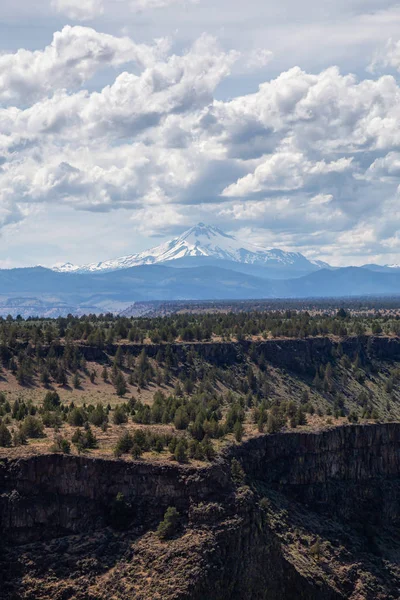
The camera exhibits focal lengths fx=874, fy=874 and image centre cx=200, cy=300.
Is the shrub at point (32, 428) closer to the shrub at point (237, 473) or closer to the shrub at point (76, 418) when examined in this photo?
the shrub at point (76, 418)

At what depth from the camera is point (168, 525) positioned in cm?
8106

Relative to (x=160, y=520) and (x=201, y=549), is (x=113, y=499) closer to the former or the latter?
(x=160, y=520)

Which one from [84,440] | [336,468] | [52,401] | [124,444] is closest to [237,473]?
[124,444]

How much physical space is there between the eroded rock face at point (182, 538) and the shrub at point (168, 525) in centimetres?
79

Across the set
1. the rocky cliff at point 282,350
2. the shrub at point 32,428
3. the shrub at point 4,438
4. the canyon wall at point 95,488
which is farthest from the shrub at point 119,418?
the rocky cliff at point 282,350

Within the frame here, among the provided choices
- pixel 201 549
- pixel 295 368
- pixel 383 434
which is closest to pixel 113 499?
pixel 201 549

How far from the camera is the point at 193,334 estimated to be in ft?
612

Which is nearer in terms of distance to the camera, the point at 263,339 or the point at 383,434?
the point at 383,434

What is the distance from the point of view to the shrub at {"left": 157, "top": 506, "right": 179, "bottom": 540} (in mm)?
81188

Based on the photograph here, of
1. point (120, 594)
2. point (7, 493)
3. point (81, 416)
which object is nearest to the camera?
point (120, 594)

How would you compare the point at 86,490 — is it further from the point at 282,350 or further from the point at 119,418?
the point at 282,350

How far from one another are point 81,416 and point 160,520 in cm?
A: 2360

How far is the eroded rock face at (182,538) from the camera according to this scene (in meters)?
78.1

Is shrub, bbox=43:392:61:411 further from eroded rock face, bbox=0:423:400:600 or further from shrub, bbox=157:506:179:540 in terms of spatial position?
shrub, bbox=157:506:179:540
